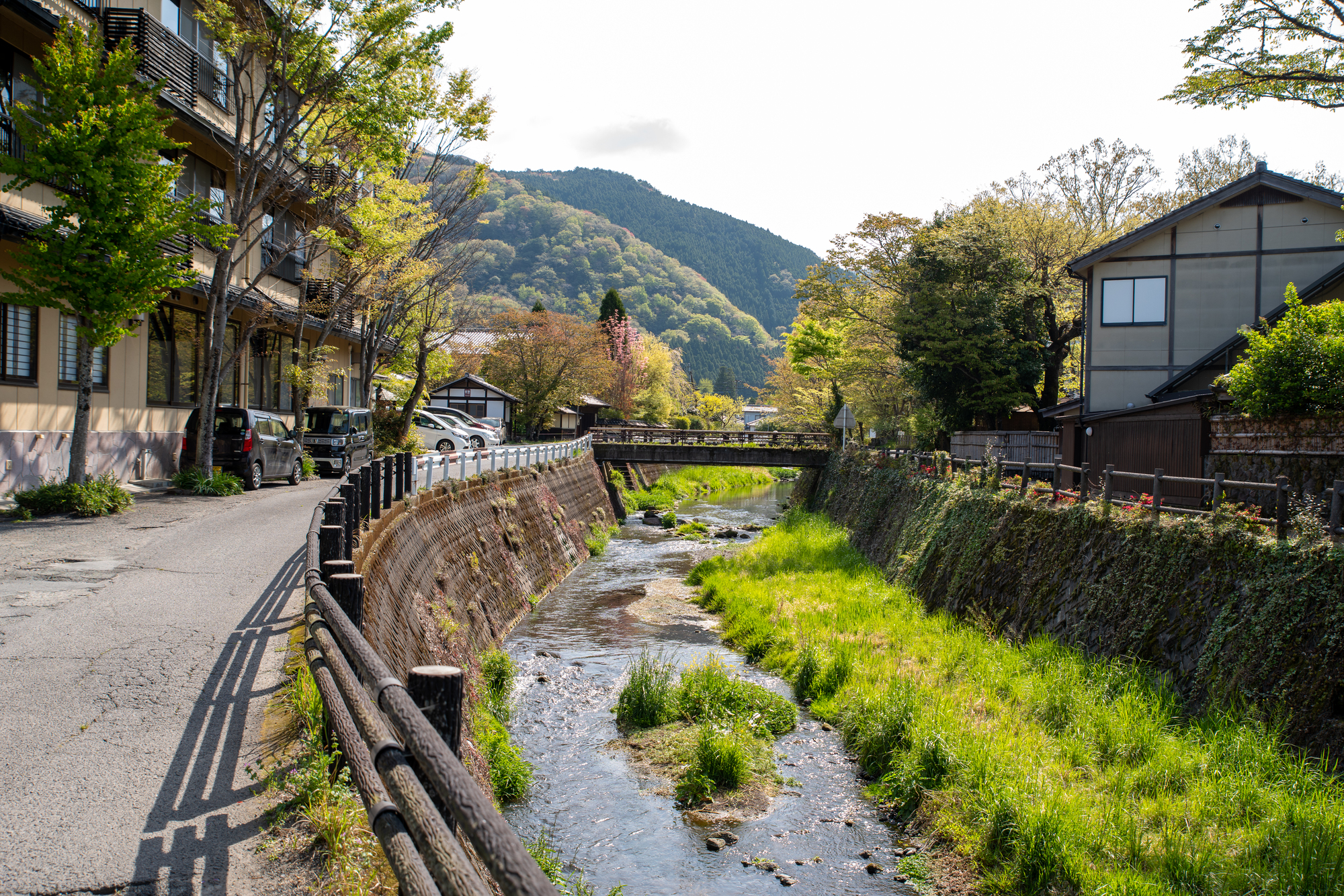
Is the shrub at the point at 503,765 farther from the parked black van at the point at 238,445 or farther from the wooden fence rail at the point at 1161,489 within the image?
the parked black van at the point at 238,445

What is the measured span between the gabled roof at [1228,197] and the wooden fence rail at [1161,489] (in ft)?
18.7

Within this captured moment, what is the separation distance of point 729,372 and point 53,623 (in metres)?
127

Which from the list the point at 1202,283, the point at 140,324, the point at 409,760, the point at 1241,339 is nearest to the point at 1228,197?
the point at 1202,283

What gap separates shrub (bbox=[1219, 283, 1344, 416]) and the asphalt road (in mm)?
14346

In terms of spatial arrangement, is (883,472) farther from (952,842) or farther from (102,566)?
(102,566)

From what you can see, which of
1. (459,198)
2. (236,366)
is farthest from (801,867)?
(459,198)

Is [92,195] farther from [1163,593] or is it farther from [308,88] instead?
[1163,593]

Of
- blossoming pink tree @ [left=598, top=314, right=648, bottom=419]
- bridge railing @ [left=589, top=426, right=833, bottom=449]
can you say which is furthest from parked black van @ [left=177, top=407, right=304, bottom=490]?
blossoming pink tree @ [left=598, top=314, right=648, bottom=419]

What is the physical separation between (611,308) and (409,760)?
70.8 metres

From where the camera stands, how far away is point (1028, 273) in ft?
87.4

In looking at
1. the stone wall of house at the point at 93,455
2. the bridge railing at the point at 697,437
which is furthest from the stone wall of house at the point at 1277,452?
the bridge railing at the point at 697,437

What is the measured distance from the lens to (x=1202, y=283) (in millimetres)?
19891

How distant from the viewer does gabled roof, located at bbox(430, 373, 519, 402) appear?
159 feet

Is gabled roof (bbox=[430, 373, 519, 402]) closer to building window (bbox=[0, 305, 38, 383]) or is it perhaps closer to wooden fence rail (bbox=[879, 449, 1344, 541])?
building window (bbox=[0, 305, 38, 383])
